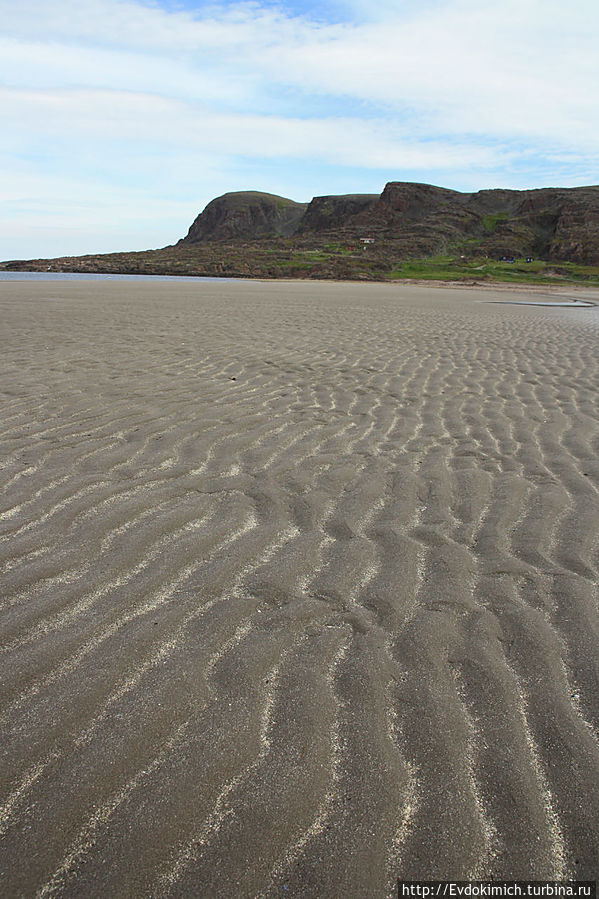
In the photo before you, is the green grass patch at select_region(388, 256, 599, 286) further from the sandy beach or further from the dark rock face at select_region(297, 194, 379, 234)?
the dark rock face at select_region(297, 194, 379, 234)

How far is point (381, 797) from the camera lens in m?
1.82

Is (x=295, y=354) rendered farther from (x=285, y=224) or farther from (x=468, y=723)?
(x=285, y=224)

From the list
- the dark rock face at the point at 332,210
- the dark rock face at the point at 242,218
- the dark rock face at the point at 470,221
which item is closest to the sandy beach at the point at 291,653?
the dark rock face at the point at 470,221

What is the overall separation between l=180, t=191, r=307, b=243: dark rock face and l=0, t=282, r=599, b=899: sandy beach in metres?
183

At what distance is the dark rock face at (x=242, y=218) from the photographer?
179875 millimetres

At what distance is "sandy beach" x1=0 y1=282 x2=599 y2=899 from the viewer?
1.67 m

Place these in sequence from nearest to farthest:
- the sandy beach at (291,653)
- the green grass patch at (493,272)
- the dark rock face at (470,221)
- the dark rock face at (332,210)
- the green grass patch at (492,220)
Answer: the sandy beach at (291,653), the green grass patch at (493,272), the dark rock face at (470,221), the green grass patch at (492,220), the dark rock face at (332,210)

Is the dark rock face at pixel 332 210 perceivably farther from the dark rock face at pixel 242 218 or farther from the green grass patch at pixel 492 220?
the green grass patch at pixel 492 220

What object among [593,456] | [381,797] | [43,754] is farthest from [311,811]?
[593,456]

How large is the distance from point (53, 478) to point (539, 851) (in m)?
3.72

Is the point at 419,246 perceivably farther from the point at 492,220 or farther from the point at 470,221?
the point at 492,220

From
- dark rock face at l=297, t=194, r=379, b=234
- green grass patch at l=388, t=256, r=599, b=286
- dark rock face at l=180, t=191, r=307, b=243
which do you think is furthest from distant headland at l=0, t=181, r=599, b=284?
dark rock face at l=180, t=191, r=307, b=243

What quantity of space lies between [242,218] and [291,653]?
19564cm

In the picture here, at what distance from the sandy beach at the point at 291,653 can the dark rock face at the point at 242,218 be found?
601 ft
